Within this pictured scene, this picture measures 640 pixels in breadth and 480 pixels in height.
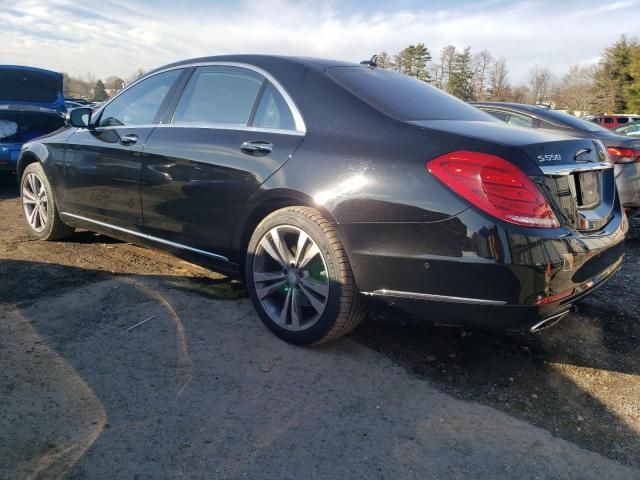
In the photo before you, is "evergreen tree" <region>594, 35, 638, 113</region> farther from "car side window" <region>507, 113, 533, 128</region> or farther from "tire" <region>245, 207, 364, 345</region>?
"tire" <region>245, 207, 364, 345</region>

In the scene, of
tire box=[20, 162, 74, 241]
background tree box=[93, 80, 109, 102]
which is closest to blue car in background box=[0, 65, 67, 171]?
tire box=[20, 162, 74, 241]

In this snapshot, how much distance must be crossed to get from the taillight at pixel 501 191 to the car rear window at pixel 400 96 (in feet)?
1.73

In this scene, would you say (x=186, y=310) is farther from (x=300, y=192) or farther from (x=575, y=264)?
(x=575, y=264)

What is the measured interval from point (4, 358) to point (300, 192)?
175 cm

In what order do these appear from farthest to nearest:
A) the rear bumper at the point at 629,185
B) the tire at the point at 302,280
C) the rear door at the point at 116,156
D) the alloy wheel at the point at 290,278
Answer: the rear bumper at the point at 629,185 → the rear door at the point at 116,156 → the alloy wheel at the point at 290,278 → the tire at the point at 302,280

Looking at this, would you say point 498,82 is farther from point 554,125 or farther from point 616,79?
point 554,125

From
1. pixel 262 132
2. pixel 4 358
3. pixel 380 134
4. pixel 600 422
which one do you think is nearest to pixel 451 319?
pixel 600 422

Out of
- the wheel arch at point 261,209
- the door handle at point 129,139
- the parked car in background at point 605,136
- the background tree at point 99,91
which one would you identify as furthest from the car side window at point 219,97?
the background tree at point 99,91

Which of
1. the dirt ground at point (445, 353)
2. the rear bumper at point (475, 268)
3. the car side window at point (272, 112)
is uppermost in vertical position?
the car side window at point (272, 112)

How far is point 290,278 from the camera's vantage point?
3090 millimetres

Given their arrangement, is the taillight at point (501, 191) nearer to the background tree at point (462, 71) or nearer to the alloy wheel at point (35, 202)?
the alloy wheel at point (35, 202)

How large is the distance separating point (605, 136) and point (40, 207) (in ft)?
18.6

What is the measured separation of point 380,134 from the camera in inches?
108

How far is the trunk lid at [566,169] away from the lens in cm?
250
